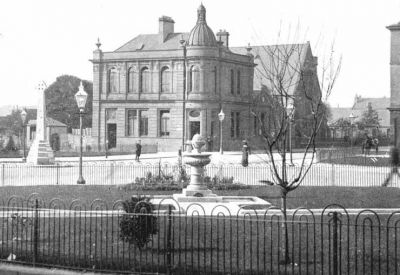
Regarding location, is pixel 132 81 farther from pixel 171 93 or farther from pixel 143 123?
pixel 171 93

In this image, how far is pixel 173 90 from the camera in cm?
6159

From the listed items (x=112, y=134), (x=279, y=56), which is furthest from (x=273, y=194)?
(x=112, y=134)

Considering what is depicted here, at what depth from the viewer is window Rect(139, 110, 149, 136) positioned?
62.2 m

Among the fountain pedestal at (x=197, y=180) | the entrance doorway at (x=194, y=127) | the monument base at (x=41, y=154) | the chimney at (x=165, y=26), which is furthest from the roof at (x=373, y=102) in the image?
the fountain pedestal at (x=197, y=180)

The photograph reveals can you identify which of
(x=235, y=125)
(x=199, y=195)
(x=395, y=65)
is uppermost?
(x=395, y=65)

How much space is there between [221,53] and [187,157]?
4322cm

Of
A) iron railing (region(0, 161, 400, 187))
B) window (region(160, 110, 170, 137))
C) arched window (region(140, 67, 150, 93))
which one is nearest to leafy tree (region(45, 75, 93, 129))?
arched window (region(140, 67, 150, 93))

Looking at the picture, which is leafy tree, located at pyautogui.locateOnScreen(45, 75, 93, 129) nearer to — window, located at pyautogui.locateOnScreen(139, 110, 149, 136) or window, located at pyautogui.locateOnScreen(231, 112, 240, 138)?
window, located at pyautogui.locateOnScreen(139, 110, 149, 136)

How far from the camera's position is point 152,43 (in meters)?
66.4

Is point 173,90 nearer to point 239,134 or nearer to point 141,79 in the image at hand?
point 141,79

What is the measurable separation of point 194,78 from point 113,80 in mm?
8459

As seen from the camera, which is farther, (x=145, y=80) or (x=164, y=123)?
(x=145, y=80)

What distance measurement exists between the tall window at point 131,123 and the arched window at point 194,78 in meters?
6.38

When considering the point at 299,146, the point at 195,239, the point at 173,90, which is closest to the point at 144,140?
the point at 173,90
